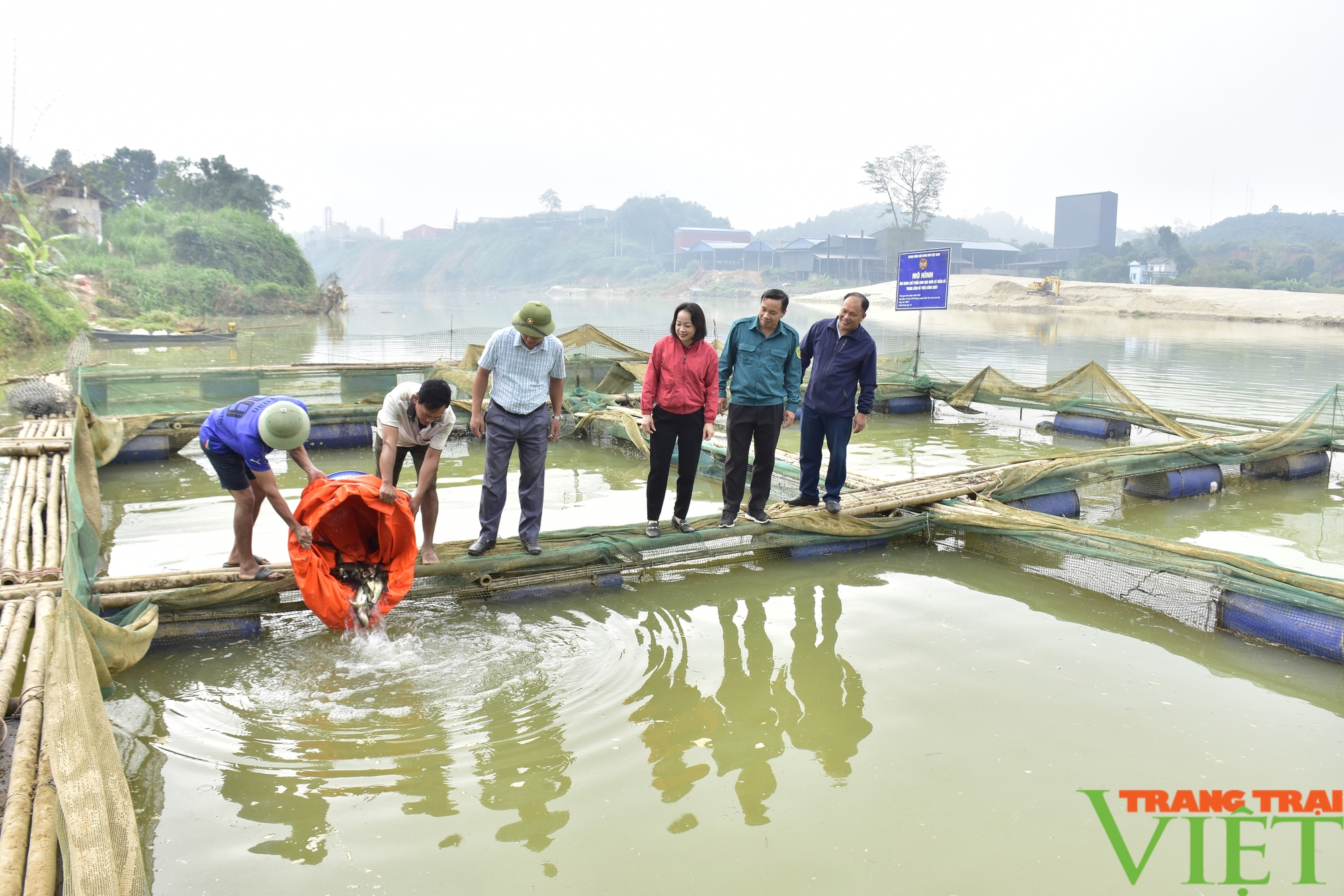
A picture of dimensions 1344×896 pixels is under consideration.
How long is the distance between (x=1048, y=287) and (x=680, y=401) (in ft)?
157

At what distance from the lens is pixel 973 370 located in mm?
17297

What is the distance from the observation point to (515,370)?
4668mm

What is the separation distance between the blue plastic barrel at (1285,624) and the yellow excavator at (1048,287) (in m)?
46.7

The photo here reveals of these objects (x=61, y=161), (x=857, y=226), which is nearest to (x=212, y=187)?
(x=61, y=161)

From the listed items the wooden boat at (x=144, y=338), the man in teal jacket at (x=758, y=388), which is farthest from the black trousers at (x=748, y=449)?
the wooden boat at (x=144, y=338)

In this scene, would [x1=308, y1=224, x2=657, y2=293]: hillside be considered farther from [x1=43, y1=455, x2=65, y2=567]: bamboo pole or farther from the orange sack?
the orange sack

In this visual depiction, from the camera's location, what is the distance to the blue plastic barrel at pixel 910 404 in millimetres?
12156

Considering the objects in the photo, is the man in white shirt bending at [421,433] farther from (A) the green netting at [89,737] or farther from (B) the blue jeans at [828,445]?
(B) the blue jeans at [828,445]

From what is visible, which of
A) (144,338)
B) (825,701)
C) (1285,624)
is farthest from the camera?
(144,338)

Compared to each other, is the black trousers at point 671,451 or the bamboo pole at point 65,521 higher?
the black trousers at point 671,451

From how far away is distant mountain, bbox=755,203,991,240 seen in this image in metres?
109

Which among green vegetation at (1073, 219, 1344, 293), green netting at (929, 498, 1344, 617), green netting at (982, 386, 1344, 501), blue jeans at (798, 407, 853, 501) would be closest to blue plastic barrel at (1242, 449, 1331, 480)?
green netting at (982, 386, 1344, 501)

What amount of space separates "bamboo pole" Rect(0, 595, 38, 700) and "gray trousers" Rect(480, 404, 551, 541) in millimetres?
2024

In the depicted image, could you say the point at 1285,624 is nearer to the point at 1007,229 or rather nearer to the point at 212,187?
the point at 212,187
